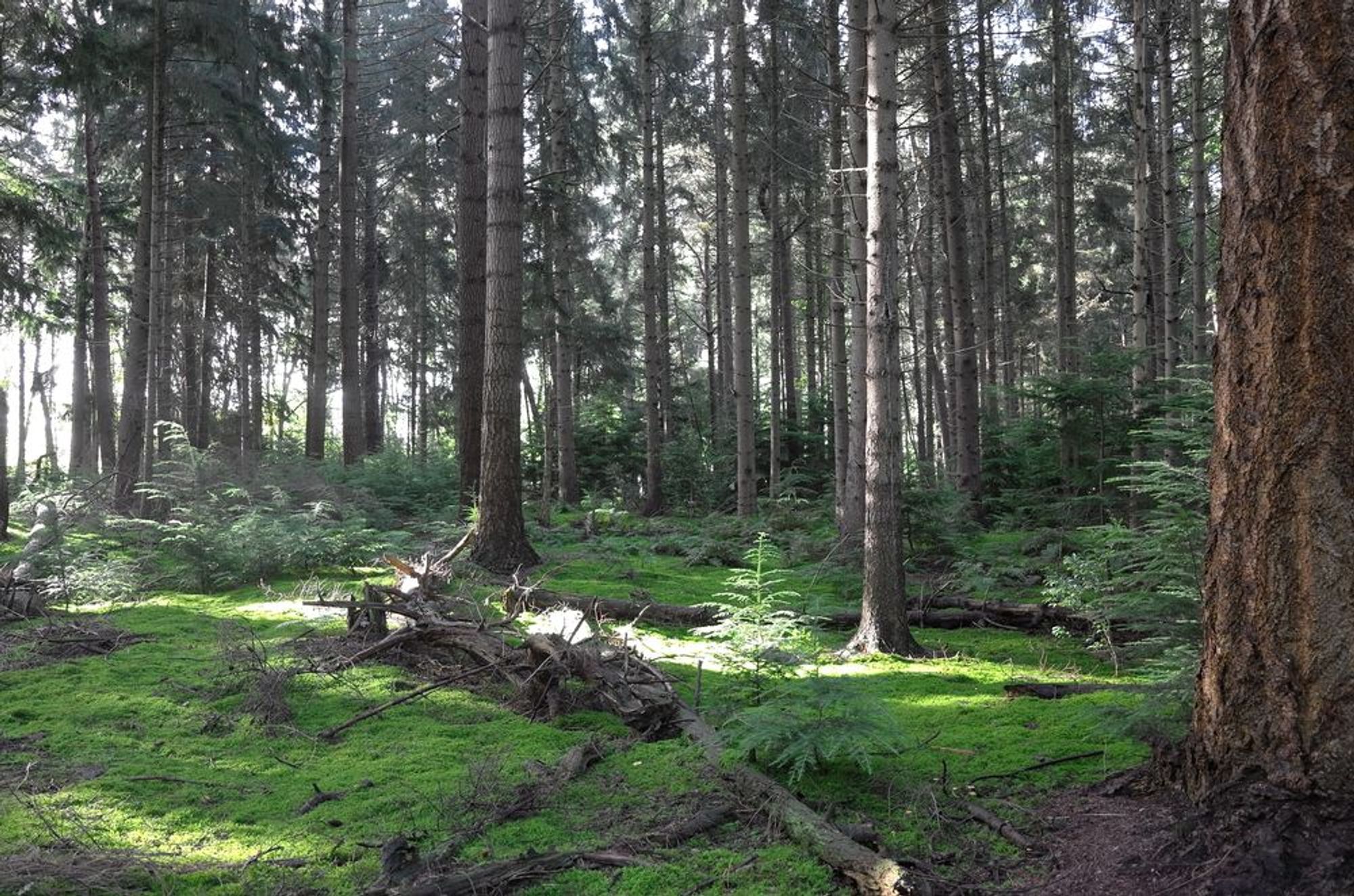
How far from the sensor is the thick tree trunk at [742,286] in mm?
14875

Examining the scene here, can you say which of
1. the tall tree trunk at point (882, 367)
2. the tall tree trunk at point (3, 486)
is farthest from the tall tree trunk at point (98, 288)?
the tall tree trunk at point (882, 367)

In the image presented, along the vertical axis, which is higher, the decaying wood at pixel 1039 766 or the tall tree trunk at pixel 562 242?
the tall tree trunk at pixel 562 242

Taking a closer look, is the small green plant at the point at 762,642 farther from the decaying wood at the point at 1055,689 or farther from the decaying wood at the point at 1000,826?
the decaying wood at the point at 1055,689

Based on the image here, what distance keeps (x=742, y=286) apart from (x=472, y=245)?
15.9 ft

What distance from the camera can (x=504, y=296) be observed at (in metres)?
9.92

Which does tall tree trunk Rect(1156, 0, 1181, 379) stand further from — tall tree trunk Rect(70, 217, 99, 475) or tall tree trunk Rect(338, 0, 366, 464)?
tall tree trunk Rect(70, 217, 99, 475)

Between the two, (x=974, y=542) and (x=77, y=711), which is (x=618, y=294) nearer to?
(x=974, y=542)

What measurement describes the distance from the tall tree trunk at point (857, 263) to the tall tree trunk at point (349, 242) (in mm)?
12981

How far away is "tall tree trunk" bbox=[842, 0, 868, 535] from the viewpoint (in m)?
9.30

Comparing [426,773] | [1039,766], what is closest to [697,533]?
[426,773]

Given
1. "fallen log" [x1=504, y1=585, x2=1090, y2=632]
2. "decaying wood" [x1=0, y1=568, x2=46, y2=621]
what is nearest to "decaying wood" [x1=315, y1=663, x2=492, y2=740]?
"fallen log" [x1=504, y1=585, x2=1090, y2=632]

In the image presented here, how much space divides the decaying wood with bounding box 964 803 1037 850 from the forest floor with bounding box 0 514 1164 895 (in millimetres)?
47

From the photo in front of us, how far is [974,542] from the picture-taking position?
1129 cm

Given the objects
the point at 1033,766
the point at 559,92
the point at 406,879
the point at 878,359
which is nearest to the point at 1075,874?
the point at 1033,766
